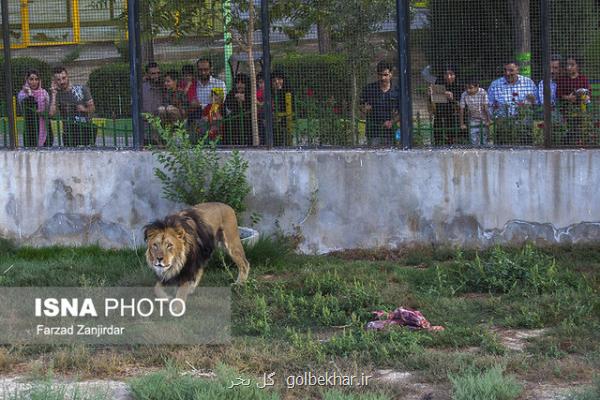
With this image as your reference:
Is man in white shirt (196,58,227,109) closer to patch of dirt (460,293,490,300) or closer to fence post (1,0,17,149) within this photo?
fence post (1,0,17,149)

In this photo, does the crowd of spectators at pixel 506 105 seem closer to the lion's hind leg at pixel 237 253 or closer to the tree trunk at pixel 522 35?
the tree trunk at pixel 522 35

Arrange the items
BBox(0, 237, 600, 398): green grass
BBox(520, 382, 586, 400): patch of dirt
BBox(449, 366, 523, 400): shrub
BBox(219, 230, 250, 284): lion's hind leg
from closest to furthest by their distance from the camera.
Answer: BBox(449, 366, 523, 400): shrub → BBox(520, 382, 586, 400): patch of dirt → BBox(0, 237, 600, 398): green grass → BBox(219, 230, 250, 284): lion's hind leg

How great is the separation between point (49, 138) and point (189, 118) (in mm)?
1592

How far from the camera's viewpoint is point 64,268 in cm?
1049

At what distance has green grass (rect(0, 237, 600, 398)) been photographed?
7.63 m

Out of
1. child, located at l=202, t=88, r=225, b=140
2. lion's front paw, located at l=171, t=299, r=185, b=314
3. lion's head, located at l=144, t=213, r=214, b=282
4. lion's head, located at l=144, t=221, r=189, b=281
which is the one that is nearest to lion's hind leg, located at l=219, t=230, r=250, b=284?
lion's head, located at l=144, t=213, r=214, b=282

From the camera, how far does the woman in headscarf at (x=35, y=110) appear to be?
38.9 feet

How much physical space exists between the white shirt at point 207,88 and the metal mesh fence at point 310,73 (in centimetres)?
1

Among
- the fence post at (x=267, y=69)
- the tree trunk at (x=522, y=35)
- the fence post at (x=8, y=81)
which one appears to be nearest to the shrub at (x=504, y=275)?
the tree trunk at (x=522, y=35)

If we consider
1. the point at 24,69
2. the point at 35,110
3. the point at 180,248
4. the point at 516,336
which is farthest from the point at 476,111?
the point at 24,69

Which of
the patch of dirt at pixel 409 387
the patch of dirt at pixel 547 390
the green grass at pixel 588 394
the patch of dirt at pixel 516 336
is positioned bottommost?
the patch of dirt at pixel 547 390

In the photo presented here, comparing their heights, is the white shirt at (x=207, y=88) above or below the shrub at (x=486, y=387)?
above

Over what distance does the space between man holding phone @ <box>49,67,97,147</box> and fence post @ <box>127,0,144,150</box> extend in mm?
504

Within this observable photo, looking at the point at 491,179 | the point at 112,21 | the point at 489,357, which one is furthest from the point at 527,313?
the point at 112,21
